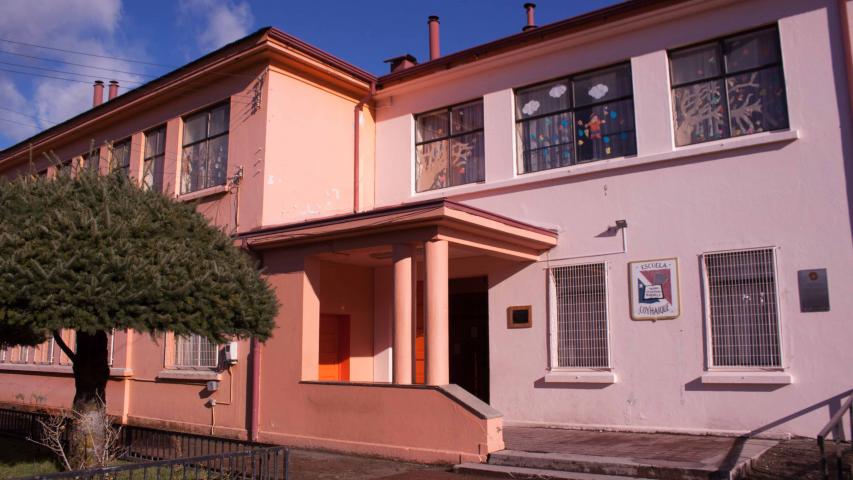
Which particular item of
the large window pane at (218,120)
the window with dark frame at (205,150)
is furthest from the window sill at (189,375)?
the large window pane at (218,120)

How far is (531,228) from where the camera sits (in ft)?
36.6

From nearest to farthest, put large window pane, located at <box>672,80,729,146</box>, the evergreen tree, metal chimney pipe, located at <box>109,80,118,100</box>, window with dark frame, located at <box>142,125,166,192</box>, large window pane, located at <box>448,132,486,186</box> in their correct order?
the evergreen tree, large window pane, located at <box>672,80,729,146</box>, large window pane, located at <box>448,132,486,186</box>, window with dark frame, located at <box>142,125,166,192</box>, metal chimney pipe, located at <box>109,80,118,100</box>

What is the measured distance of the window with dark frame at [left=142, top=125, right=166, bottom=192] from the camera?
598 inches

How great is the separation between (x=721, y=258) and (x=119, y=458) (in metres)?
8.14

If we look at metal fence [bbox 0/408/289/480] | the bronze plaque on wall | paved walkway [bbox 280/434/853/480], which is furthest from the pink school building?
metal fence [bbox 0/408/289/480]

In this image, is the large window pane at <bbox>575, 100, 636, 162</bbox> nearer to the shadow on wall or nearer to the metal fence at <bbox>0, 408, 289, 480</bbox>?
the shadow on wall

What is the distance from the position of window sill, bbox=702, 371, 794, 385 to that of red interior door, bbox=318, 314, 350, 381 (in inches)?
245

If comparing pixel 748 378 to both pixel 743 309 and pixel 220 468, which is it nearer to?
pixel 743 309

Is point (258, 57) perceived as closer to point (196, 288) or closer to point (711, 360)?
point (196, 288)

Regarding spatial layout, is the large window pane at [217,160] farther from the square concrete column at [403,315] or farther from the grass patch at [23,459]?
the grass patch at [23,459]

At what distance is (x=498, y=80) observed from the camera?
1284 centimetres

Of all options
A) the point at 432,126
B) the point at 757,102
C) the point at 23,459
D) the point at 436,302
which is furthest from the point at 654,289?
the point at 23,459

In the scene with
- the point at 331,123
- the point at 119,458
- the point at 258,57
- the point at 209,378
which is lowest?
the point at 119,458

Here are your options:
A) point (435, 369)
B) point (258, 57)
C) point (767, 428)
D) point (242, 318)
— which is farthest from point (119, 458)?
point (767, 428)
